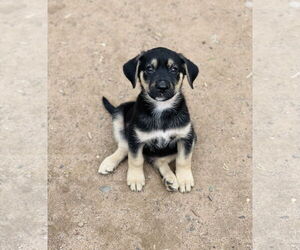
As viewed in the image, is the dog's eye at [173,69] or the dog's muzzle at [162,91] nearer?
the dog's muzzle at [162,91]

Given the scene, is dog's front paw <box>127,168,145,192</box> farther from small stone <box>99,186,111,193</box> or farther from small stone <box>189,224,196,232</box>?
small stone <box>189,224,196,232</box>

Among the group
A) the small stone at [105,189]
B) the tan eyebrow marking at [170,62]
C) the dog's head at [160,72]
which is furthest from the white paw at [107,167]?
the tan eyebrow marking at [170,62]

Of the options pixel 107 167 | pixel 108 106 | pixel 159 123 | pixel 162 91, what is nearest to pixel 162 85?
pixel 162 91

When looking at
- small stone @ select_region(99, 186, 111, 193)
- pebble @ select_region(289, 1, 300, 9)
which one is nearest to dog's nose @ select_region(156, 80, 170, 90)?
small stone @ select_region(99, 186, 111, 193)

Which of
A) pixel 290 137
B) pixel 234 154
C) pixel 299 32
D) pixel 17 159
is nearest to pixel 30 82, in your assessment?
pixel 17 159

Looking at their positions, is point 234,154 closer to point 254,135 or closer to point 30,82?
point 254,135

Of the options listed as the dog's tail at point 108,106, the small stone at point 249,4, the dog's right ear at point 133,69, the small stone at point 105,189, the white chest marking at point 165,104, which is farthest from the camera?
the small stone at point 249,4

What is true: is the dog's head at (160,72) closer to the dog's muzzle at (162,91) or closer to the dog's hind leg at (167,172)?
the dog's muzzle at (162,91)

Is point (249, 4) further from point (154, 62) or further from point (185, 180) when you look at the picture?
point (185, 180)
